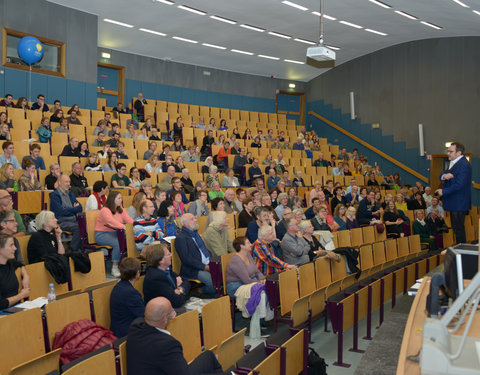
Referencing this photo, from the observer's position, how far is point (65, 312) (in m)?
2.88

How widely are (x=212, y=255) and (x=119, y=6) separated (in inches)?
290

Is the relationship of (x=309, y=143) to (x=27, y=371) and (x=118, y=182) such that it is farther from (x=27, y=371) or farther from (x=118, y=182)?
(x=27, y=371)

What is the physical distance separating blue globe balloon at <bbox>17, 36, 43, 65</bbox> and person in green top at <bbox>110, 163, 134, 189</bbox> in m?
3.70

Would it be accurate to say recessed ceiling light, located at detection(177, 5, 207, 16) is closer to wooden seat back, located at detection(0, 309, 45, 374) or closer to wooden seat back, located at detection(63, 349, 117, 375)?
wooden seat back, located at detection(0, 309, 45, 374)

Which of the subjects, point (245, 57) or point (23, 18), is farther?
point (245, 57)

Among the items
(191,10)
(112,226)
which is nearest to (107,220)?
(112,226)

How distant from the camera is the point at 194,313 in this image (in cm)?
296

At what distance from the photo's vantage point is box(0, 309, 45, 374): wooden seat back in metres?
2.50

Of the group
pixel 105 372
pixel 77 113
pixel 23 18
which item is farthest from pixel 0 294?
pixel 23 18

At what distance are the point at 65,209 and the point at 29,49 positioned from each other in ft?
16.4

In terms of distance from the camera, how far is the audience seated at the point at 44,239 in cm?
398

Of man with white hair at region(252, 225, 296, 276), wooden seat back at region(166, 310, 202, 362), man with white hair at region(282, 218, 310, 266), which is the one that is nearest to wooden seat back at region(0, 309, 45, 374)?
wooden seat back at region(166, 310, 202, 362)

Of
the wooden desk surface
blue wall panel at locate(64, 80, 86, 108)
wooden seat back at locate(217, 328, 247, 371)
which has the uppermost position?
blue wall panel at locate(64, 80, 86, 108)

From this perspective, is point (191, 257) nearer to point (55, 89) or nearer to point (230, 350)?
point (230, 350)
